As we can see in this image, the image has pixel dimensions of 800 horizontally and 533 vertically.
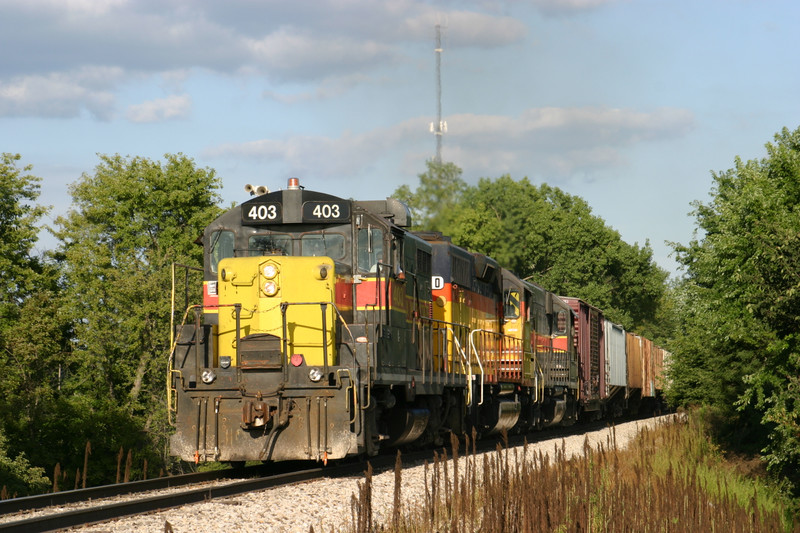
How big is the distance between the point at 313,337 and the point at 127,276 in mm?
30985

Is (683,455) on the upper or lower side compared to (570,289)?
lower

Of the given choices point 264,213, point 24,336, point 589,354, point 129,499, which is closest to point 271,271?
point 264,213

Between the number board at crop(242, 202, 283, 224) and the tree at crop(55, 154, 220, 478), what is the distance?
28228 millimetres

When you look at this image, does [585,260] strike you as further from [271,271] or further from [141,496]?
[141,496]

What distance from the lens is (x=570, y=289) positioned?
189 ft

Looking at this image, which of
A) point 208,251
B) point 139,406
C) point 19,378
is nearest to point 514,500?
point 208,251

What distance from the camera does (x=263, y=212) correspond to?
13.2 metres

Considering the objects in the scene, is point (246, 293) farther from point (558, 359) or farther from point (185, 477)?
point (558, 359)

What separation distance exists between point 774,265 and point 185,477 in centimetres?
896

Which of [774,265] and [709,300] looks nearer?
[774,265]

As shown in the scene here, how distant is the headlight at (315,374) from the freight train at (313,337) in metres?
0.01

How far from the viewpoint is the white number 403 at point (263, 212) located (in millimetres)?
13172

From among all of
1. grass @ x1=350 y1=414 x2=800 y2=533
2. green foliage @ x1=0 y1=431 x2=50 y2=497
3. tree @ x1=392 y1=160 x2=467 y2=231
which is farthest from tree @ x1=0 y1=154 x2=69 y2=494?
grass @ x1=350 y1=414 x2=800 y2=533

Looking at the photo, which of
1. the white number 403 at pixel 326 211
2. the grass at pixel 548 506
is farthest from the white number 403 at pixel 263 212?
the grass at pixel 548 506
